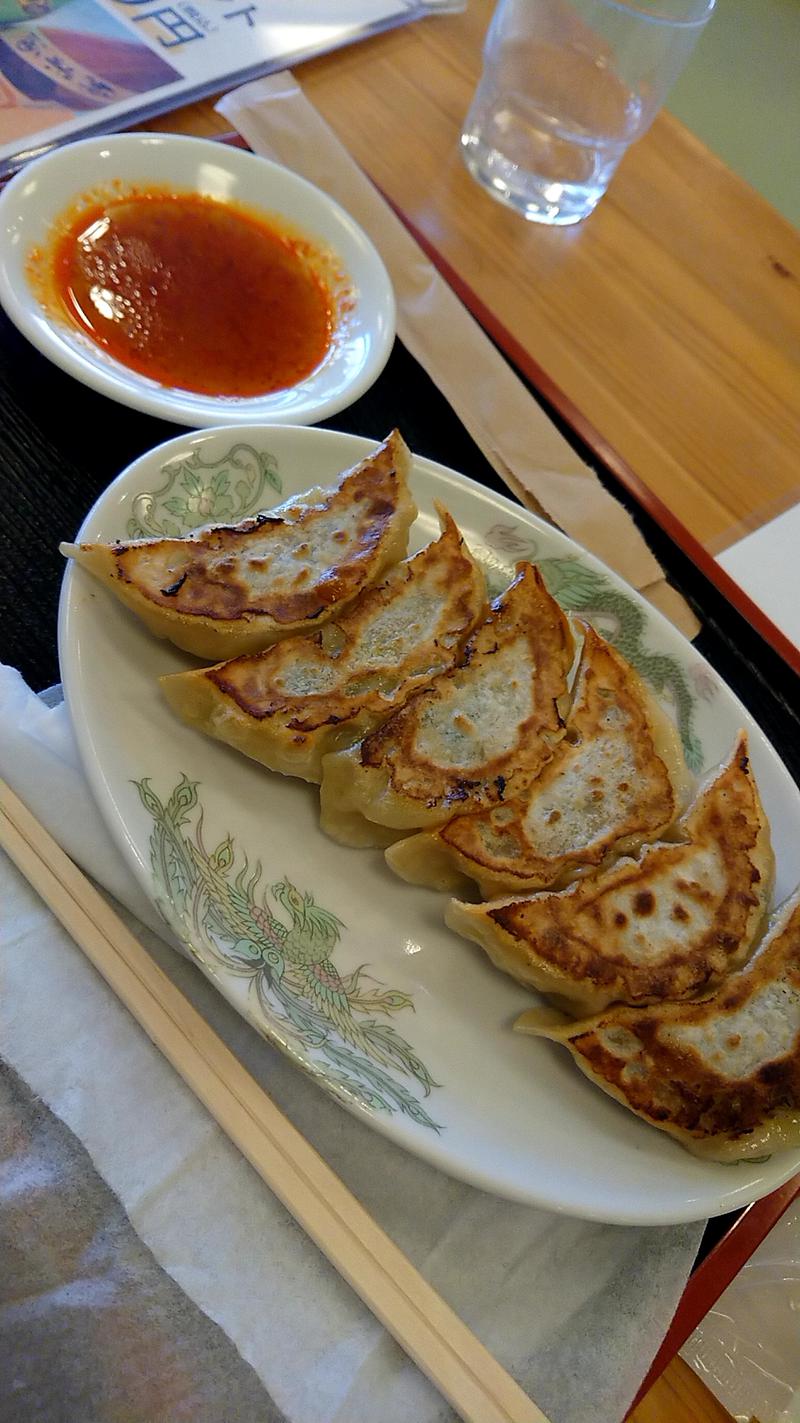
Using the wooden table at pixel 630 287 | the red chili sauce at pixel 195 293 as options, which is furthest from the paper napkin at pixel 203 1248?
the wooden table at pixel 630 287

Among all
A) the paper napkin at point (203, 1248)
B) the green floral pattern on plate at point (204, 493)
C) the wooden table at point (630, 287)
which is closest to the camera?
the paper napkin at point (203, 1248)

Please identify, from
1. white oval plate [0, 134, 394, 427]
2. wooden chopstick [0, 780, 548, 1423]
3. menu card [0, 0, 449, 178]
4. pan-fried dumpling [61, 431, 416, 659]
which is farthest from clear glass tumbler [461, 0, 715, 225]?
wooden chopstick [0, 780, 548, 1423]

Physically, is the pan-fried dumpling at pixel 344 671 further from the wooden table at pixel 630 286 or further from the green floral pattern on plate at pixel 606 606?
the wooden table at pixel 630 286

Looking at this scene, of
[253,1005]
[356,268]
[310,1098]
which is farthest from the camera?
→ [356,268]

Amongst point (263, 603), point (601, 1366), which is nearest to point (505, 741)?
point (263, 603)

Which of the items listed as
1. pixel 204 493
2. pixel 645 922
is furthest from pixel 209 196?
pixel 645 922

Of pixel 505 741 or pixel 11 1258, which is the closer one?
pixel 11 1258

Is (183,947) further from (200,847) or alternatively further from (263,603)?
(263,603)
